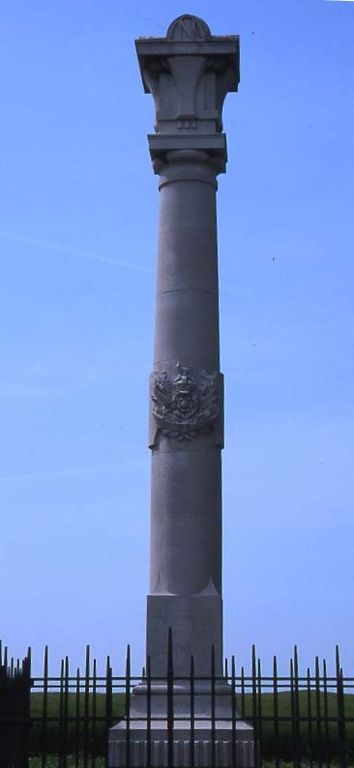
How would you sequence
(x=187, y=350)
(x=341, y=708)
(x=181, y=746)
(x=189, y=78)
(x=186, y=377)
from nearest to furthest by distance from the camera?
(x=341, y=708)
(x=181, y=746)
(x=186, y=377)
(x=187, y=350)
(x=189, y=78)

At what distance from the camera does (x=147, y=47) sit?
784 inches

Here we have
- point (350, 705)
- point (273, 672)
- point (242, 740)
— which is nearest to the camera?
point (273, 672)

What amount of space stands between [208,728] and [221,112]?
33.2 feet

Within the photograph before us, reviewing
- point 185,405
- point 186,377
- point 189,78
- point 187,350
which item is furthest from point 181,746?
point 189,78

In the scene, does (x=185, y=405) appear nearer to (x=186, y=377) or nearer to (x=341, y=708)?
(x=186, y=377)

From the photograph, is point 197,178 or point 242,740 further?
point 197,178

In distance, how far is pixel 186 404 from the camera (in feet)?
62.6

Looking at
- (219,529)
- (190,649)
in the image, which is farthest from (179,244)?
(190,649)

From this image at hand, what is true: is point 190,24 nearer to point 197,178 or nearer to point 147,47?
point 147,47

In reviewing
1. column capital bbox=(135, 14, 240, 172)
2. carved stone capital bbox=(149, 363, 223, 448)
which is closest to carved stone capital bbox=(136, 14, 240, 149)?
column capital bbox=(135, 14, 240, 172)

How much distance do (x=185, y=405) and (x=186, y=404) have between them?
0.07 feet

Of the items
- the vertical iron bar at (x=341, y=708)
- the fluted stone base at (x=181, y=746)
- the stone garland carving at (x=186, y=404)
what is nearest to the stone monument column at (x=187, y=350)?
the stone garland carving at (x=186, y=404)

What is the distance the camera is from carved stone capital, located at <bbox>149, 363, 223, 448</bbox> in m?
19.0

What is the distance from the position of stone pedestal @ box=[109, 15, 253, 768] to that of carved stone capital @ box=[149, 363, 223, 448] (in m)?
0.02
